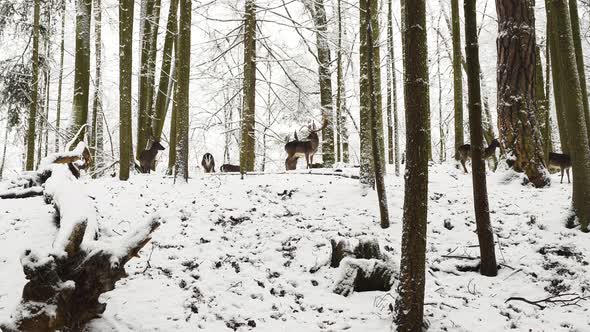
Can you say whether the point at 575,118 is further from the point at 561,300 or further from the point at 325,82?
the point at 325,82

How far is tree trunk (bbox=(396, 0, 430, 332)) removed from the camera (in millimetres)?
4570

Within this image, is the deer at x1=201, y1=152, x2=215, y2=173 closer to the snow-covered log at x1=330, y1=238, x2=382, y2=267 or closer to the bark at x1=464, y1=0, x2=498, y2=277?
the snow-covered log at x1=330, y1=238, x2=382, y2=267

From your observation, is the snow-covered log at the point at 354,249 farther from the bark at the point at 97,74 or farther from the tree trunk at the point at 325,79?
the bark at the point at 97,74

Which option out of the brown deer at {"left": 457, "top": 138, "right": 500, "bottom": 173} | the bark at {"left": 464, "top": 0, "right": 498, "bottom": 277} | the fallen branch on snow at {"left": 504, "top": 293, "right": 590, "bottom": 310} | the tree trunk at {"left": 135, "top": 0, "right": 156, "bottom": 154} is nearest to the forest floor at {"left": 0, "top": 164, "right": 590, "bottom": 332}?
the fallen branch on snow at {"left": 504, "top": 293, "right": 590, "bottom": 310}

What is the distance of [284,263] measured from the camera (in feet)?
20.9

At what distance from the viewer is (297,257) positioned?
6.56 meters

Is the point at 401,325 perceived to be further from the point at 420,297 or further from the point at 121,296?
the point at 121,296

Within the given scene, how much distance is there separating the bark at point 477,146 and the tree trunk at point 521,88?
154 inches

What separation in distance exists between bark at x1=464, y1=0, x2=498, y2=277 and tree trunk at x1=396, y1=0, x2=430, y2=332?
1417 millimetres

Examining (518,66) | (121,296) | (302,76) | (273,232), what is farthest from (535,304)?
(302,76)

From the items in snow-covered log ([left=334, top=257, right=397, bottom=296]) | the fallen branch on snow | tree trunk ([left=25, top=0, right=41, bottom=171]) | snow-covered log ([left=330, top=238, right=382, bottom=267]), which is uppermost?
tree trunk ([left=25, top=0, right=41, bottom=171])

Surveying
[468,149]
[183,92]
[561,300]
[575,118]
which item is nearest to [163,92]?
[183,92]

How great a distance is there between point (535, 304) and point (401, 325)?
1884mm

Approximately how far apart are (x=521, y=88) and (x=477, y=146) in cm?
419
